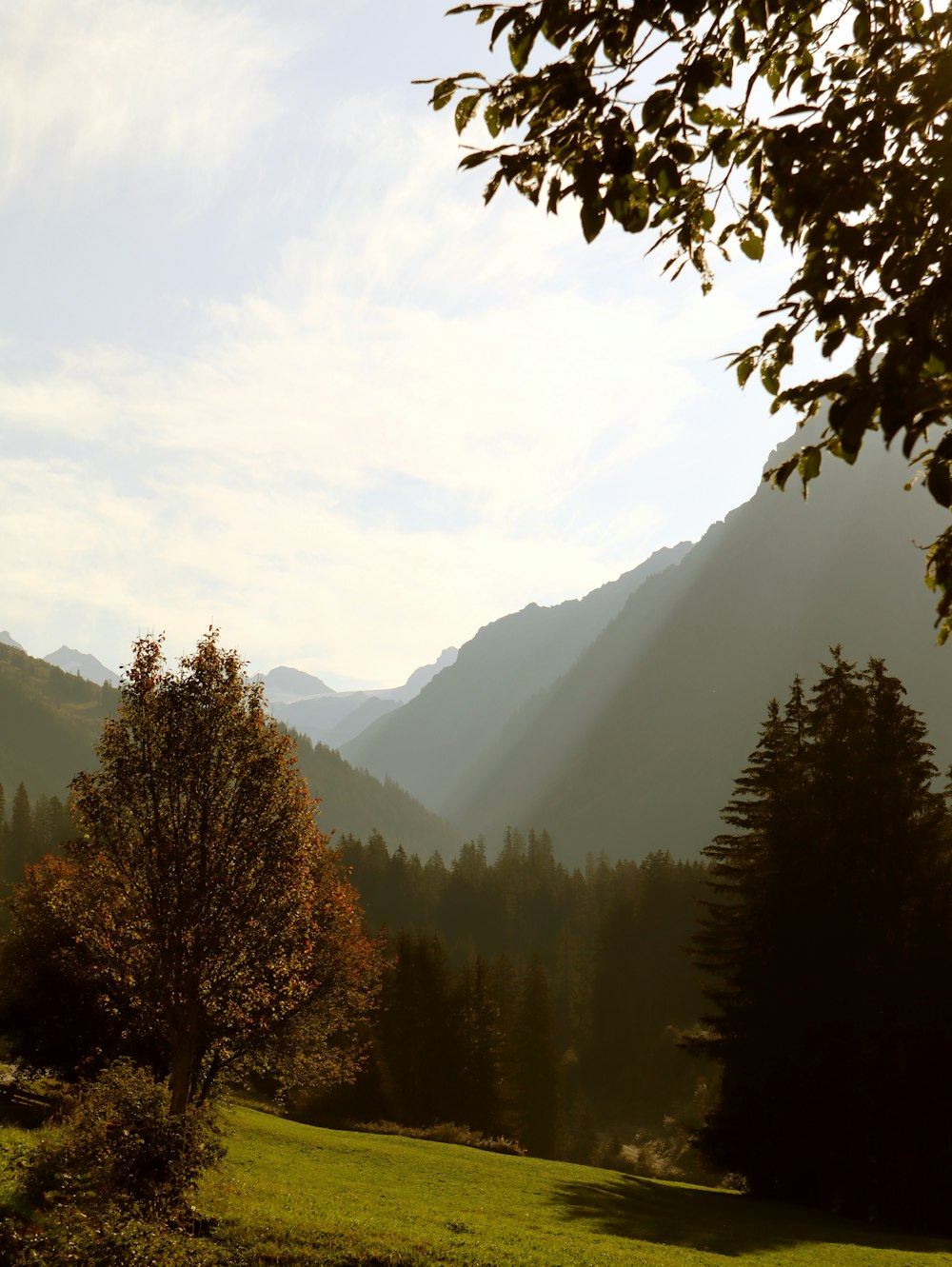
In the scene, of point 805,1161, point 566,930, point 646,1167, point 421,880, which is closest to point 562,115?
point 805,1161

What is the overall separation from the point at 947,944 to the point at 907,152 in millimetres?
33139

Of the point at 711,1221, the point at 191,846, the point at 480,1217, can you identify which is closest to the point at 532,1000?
the point at 711,1221

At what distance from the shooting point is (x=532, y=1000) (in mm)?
75562

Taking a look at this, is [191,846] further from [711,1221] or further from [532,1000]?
[532,1000]

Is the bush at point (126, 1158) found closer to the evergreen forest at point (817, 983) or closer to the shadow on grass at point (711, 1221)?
the evergreen forest at point (817, 983)

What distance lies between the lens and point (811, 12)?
20.2ft

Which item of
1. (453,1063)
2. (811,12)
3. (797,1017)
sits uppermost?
(811,12)

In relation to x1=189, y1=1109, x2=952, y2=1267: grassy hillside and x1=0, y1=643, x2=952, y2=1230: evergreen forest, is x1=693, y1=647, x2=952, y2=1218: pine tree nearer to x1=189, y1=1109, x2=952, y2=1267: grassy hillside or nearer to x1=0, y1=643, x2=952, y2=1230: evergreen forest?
x1=0, y1=643, x2=952, y2=1230: evergreen forest

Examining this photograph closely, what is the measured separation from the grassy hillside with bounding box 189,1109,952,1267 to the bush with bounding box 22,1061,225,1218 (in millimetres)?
1200

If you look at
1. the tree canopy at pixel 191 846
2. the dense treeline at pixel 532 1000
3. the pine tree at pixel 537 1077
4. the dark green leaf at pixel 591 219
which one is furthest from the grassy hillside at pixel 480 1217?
the pine tree at pixel 537 1077

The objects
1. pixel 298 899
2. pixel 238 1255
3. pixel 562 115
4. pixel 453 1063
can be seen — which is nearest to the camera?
pixel 562 115

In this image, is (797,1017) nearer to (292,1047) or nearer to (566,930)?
(292,1047)

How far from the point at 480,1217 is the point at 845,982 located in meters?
17.1

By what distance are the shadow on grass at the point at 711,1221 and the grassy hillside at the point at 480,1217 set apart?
9cm
